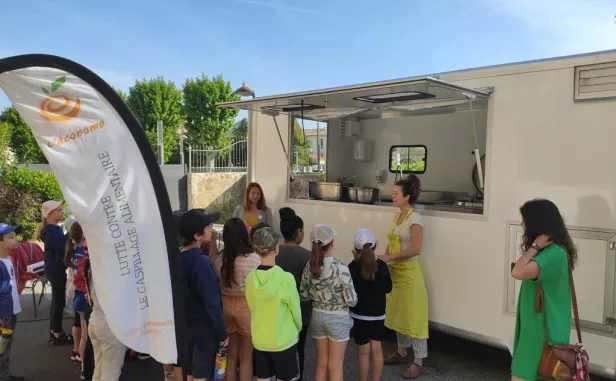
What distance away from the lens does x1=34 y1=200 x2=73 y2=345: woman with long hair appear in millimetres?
4219

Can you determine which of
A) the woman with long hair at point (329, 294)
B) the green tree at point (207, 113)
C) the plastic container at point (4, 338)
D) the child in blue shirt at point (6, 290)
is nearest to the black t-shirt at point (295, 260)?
the woman with long hair at point (329, 294)

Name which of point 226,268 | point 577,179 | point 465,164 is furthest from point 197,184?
point 577,179

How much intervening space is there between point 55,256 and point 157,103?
79.8 feet

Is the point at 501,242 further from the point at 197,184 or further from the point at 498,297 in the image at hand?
the point at 197,184

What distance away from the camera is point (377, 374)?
135 inches

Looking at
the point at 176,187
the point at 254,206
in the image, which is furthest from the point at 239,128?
the point at 254,206

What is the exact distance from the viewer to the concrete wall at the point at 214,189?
12203 mm

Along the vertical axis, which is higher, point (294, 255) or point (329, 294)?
point (294, 255)

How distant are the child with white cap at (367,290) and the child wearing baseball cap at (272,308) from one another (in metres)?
0.61

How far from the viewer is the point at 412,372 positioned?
3867mm

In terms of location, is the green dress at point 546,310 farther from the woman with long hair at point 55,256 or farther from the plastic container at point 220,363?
the woman with long hair at point 55,256

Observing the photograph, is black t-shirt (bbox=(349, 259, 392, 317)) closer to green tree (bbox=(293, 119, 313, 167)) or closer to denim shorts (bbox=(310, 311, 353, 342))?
denim shorts (bbox=(310, 311, 353, 342))

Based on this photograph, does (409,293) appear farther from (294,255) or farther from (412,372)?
(294,255)

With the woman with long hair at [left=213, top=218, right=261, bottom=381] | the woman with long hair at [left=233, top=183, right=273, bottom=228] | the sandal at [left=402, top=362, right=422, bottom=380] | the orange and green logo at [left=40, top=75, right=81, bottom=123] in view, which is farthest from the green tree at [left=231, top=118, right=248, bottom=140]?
the orange and green logo at [left=40, top=75, right=81, bottom=123]
